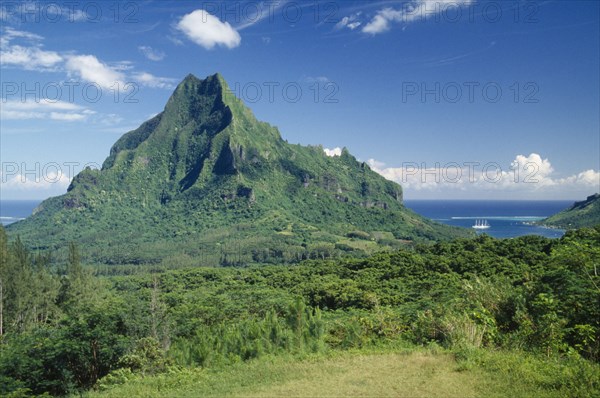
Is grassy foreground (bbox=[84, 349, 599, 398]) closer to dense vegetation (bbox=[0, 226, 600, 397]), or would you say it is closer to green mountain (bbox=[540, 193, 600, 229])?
dense vegetation (bbox=[0, 226, 600, 397])

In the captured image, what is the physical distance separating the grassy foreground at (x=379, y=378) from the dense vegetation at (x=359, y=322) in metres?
0.14

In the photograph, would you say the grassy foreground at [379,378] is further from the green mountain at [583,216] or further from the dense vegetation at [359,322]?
the green mountain at [583,216]

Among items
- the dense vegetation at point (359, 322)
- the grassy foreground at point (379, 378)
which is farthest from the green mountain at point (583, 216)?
the grassy foreground at point (379, 378)

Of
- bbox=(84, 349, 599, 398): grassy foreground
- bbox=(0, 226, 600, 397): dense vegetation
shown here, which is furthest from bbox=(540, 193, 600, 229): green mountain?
bbox=(84, 349, 599, 398): grassy foreground

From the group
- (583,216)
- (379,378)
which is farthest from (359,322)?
(583,216)

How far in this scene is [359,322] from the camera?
18.6 m

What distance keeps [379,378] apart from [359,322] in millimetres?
7700

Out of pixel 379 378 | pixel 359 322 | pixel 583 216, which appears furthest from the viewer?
pixel 583 216

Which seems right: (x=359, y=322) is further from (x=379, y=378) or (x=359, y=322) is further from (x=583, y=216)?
(x=583, y=216)

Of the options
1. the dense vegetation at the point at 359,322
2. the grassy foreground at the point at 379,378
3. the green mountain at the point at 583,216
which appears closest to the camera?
the grassy foreground at the point at 379,378

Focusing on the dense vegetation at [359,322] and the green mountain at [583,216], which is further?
the green mountain at [583,216]

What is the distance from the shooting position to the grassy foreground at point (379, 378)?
9797 mm

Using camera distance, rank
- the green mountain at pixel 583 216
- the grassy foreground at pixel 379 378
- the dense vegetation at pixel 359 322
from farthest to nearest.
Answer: the green mountain at pixel 583 216, the dense vegetation at pixel 359 322, the grassy foreground at pixel 379 378

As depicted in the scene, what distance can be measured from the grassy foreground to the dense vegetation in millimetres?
138
